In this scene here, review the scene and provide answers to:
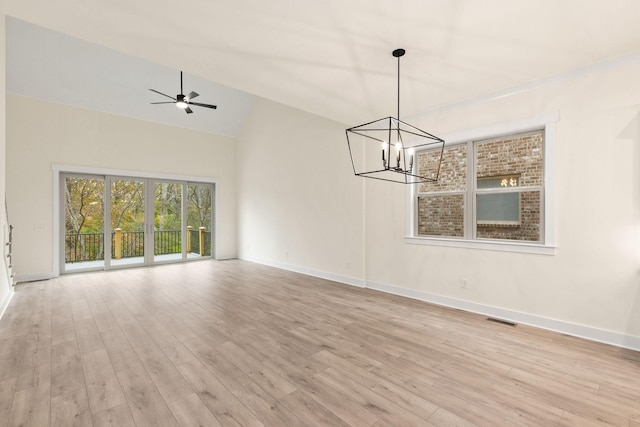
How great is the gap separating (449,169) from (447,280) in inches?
88.4

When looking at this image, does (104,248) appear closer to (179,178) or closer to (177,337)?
(179,178)

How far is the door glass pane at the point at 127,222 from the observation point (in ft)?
22.9

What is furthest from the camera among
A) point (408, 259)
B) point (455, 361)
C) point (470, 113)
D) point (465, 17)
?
point (408, 259)

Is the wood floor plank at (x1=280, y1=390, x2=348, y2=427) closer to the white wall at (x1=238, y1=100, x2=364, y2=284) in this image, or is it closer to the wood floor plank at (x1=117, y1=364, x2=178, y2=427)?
the wood floor plank at (x1=117, y1=364, x2=178, y2=427)

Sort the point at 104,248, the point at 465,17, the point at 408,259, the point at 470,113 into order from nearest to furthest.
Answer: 1. the point at 465,17
2. the point at 470,113
3. the point at 408,259
4. the point at 104,248

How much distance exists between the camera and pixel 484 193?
4043 mm

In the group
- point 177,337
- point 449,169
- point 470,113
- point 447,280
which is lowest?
point 177,337

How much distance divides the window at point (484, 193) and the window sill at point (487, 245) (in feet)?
0.22

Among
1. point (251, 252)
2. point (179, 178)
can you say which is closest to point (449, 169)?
point (251, 252)

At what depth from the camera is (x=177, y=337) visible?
3186 millimetres

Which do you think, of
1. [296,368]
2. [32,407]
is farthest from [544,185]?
[32,407]

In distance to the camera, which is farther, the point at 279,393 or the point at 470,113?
the point at 470,113

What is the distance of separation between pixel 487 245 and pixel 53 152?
8176 mm

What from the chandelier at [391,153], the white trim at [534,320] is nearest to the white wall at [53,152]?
the chandelier at [391,153]
